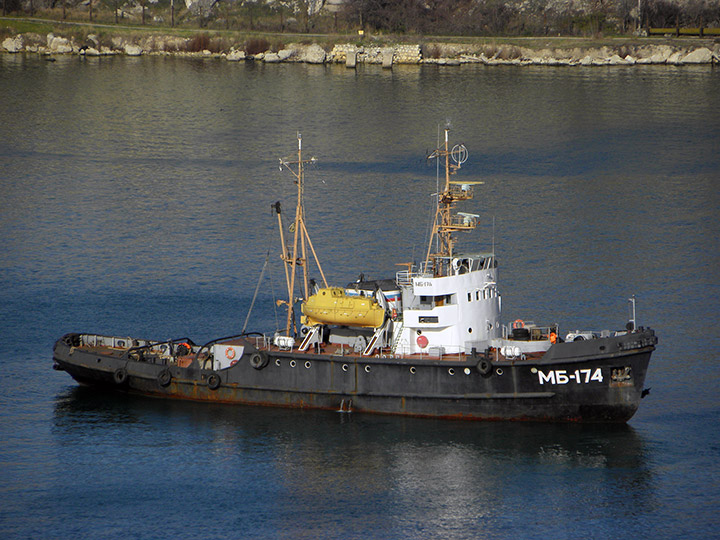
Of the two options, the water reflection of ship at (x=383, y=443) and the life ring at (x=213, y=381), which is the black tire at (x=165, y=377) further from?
the life ring at (x=213, y=381)

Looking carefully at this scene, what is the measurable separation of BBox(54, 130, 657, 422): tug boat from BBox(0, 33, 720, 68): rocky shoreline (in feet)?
348

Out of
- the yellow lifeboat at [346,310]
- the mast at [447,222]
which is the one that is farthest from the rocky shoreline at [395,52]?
the yellow lifeboat at [346,310]

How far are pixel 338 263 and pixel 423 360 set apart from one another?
24425 mm

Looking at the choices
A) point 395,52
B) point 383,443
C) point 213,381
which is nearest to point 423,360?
point 383,443

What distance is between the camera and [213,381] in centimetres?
5003

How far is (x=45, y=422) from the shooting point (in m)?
49.4

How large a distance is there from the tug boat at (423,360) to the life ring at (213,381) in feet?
0.19

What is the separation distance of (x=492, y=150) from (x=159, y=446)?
Result: 64.1 meters

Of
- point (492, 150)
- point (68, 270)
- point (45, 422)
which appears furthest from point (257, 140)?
point (45, 422)

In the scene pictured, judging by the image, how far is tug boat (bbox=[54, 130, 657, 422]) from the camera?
46.5m

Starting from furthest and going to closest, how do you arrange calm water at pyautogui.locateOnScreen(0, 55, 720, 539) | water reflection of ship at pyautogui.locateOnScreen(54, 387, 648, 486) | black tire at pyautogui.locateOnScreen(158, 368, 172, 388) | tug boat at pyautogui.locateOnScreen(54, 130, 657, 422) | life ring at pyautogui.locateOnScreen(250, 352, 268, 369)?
black tire at pyautogui.locateOnScreen(158, 368, 172, 388) < life ring at pyautogui.locateOnScreen(250, 352, 268, 369) < tug boat at pyautogui.locateOnScreen(54, 130, 657, 422) < water reflection of ship at pyautogui.locateOnScreen(54, 387, 648, 486) < calm water at pyautogui.locateOnScreen(0, 55, 720, 539)

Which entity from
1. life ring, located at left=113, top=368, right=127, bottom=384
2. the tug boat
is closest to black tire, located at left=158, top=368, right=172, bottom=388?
the tug boat

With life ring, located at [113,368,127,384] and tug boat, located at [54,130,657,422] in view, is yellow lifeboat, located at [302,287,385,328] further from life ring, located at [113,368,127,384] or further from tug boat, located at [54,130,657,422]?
life ring, located at [113,368,127,384]

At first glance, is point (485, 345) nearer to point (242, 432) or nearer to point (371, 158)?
point (242, 432)
